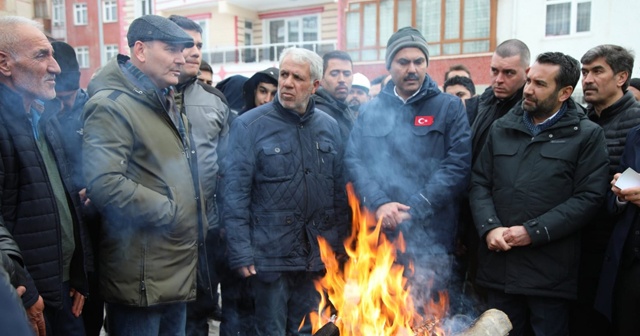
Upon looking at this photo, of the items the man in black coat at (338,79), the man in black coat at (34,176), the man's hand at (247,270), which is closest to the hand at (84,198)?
the man in black coat at (34,176)

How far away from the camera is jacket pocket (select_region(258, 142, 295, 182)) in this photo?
376 cm

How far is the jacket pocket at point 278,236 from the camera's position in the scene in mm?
3730

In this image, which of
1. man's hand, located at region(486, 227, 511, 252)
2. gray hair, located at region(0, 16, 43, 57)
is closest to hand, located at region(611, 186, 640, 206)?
man's hand, located at region(486, 227, 511, 252)

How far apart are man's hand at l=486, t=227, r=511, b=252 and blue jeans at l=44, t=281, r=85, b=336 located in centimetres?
286

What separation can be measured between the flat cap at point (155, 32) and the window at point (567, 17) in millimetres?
17484

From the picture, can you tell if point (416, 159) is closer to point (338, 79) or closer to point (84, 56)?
point (338, 79)

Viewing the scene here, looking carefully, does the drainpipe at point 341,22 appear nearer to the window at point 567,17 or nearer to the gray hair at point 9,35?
the window at point 567,17

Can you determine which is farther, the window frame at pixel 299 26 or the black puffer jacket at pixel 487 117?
the window frame at pixel 299 26

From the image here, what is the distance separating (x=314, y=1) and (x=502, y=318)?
23.8 m

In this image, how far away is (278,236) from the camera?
374 centimetres

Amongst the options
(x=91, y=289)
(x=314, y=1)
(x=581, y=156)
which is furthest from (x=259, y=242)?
(x=314, y=1)

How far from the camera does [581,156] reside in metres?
3.54

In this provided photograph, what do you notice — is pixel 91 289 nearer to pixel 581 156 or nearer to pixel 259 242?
pixel 259 242

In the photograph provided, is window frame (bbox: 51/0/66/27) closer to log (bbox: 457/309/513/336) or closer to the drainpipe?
the drainpipe
